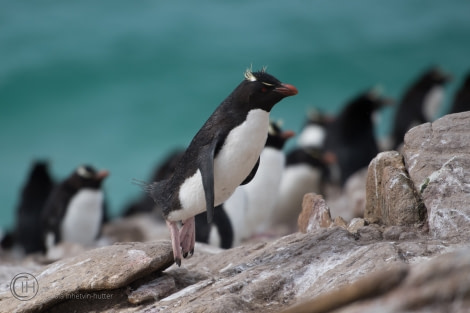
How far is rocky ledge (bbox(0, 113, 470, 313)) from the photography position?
4082 millimetres

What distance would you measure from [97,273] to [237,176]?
3.46 feet

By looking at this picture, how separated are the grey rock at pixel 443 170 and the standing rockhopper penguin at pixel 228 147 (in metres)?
0.88

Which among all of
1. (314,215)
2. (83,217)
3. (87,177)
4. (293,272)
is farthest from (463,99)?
(293,272)

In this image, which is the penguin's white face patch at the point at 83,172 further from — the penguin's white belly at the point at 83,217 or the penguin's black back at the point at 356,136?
the penguin's black back at the point at 356,136

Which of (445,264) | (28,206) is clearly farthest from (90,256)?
(28,206)

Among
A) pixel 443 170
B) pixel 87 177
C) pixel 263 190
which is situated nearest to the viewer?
pixel 443 170

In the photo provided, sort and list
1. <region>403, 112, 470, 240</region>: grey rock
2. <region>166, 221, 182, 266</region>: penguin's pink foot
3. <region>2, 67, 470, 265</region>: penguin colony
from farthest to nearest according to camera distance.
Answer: <region>166, 221, 182, 266</region>: penguin's pink foot, <region>2, 67, 470, 265</region>: penguin colony, <region>403, 112, 470, 240</region>: grey rock

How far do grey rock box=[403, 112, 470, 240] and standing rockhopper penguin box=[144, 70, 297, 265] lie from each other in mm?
881

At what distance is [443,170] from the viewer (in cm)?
453

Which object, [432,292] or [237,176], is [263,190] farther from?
[432,292]

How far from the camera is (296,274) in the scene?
425 cm

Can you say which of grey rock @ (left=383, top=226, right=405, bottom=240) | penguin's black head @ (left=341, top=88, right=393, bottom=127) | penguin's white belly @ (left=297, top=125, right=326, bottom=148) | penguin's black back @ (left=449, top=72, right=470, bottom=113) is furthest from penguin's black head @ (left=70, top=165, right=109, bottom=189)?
penguin's white belly @ (left=297, top=125, right=326, bottom=148)

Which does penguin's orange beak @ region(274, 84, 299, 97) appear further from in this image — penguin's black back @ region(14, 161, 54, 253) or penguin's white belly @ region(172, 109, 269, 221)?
penguin's black back @ region(14, 161, 54, 253)

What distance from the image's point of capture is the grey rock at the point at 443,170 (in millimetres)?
4328
